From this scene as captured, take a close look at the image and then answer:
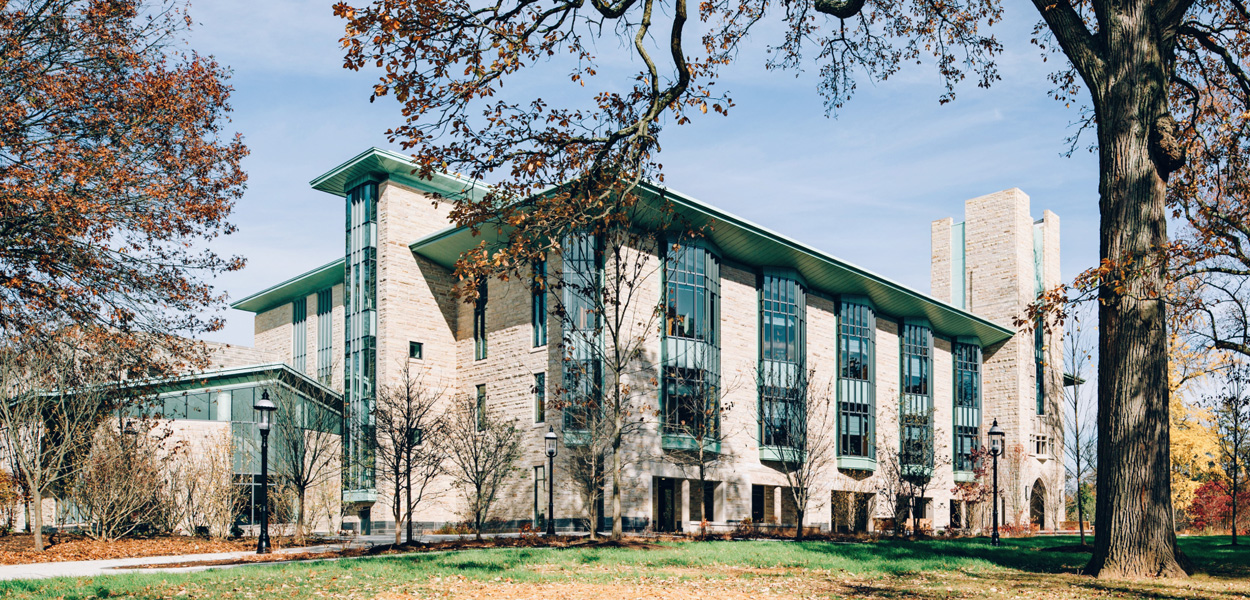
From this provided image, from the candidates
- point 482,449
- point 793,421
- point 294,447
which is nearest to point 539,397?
point 482,449

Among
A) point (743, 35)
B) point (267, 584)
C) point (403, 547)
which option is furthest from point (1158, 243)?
point (403, 547)

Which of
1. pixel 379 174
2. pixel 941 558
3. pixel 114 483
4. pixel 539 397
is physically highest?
pixel 379 174

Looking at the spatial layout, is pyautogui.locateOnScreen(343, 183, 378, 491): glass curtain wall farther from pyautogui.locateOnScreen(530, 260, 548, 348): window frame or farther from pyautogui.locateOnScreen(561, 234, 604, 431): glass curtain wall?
pyautogui.locateOnScreen(561, 234, 604, 431): glass curtain wall

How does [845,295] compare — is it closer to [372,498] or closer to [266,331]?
[372,498]

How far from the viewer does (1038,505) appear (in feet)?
199

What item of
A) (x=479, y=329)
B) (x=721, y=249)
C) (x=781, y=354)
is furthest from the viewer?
(x=781, y=354)

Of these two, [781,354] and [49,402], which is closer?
[49,402]

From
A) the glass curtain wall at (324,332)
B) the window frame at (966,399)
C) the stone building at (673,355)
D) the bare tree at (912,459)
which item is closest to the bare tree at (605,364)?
the stone building at (673,355)

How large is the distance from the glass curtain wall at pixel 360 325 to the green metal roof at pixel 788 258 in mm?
2197

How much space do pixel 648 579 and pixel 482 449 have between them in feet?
64.7

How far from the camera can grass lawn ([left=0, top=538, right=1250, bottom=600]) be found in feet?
36.7

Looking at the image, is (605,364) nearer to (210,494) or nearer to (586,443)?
(586,443)

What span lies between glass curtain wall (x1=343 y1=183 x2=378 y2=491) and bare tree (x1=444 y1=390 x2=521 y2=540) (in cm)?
368

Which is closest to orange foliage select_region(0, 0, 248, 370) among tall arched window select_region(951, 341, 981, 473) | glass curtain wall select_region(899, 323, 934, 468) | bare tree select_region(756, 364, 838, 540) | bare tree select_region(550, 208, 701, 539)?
bare tree select_region(550, 208, 701, 539)
